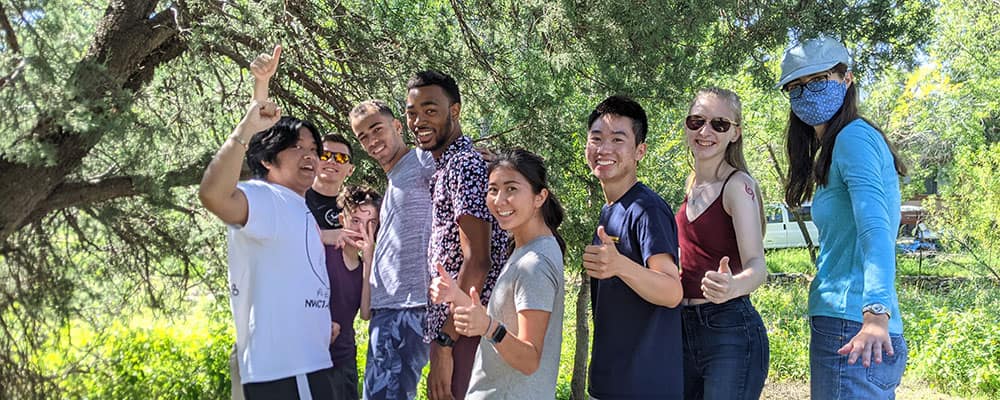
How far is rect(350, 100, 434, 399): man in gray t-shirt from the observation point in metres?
3.06

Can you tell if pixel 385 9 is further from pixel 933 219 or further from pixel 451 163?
pixel 933 219

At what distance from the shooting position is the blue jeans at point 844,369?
7.79ft

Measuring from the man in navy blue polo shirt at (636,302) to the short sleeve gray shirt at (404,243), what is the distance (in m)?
0.74

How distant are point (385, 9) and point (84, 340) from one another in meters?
4.05

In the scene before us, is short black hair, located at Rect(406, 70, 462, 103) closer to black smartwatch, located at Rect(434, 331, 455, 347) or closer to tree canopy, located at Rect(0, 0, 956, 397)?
black smartwatch, located at Rect(434, 331, 455, 347)

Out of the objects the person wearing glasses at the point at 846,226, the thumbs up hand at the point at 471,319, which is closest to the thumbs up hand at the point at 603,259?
the thumbs up hand at the point at 471,319

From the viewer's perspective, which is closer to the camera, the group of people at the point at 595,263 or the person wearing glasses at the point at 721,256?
the group of people at the point at 595,263

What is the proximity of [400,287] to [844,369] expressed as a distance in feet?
5.08

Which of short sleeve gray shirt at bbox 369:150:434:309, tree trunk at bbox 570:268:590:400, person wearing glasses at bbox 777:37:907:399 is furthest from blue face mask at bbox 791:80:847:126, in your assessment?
tree trunk at bbox 570:268:590:400

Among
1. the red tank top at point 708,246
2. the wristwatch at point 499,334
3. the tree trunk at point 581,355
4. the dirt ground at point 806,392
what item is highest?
the red tank top at point 708,246

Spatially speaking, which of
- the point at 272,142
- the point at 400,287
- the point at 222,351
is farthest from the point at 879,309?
the point at 222,351

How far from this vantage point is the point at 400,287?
3.09m

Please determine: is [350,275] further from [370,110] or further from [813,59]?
[813,59]

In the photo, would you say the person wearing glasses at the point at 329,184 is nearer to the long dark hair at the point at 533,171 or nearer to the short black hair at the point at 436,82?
the short black hair at the point at 436,82
